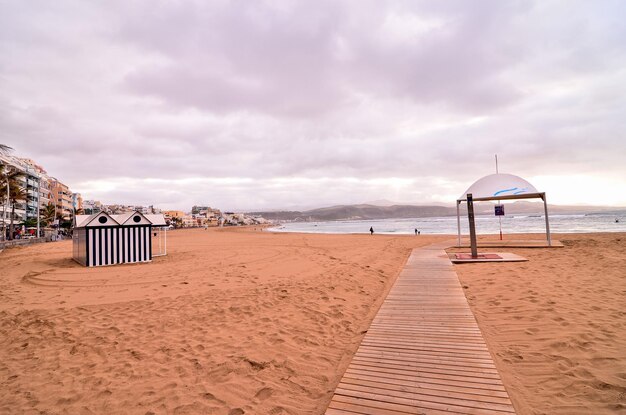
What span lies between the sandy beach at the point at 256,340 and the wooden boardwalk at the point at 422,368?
25cm

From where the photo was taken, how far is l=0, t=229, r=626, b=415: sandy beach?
3324 mm

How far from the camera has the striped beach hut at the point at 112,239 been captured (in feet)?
42.0

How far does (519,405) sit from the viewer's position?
2.98 metres

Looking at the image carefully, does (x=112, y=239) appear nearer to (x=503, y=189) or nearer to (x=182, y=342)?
(x=182, y=342)

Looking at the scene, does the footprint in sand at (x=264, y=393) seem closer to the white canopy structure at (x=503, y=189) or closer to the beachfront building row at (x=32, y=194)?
the white canopy structure at (x=503, y=189)

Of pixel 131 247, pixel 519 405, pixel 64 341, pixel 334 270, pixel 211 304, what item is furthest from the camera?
pixel 131 247

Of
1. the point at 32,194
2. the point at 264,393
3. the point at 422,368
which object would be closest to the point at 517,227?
the point at 422,368

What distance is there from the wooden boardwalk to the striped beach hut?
12.6 metres

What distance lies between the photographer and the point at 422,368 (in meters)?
3.59

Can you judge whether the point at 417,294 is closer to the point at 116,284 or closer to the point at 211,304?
the point at 211,304

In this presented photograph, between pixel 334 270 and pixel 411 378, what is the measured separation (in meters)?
7.50

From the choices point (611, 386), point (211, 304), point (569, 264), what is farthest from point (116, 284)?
point (569, 264)

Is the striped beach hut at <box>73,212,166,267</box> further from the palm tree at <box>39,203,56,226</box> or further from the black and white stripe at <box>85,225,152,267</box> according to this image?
the palm tree at <box>39,203,56,226</box>

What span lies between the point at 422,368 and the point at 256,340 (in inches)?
102
